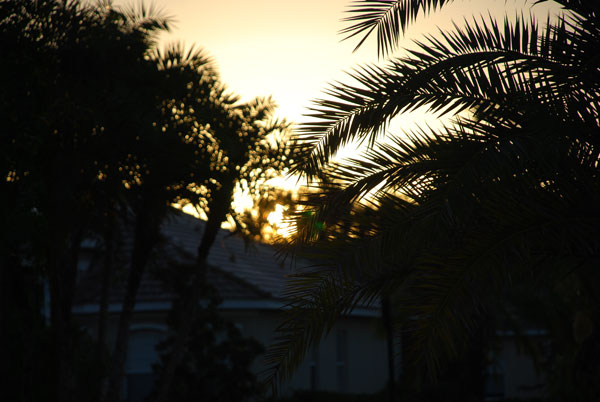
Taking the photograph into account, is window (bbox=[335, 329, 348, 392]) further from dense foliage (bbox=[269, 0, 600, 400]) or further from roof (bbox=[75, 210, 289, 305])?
dense foliage (bbox=[269, 0, 600, 400])

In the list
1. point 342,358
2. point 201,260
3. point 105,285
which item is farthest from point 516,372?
point 105,285

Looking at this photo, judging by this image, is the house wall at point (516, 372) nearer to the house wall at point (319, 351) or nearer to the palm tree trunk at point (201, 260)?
the house wall at point (319, 351)

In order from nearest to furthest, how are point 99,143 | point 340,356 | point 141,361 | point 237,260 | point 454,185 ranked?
point 454,185
point 99,143
point 141,361
point 340,356
point 237,260

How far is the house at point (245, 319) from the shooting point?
16.0 meters

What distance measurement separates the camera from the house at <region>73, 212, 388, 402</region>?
52.6 feet

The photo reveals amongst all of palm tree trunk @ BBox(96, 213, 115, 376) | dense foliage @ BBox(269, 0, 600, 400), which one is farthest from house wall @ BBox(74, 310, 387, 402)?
dense foliage @ BBox(269, 0, 600, 400)

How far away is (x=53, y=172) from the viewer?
10672 mm

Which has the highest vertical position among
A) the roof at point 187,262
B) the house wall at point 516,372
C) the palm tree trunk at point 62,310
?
the roof at point 187,262

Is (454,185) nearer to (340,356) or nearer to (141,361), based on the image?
(141,361)

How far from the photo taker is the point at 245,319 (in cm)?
1686

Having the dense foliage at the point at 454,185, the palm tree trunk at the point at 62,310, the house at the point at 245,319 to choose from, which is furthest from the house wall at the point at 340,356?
the dense foliage at the point at 454,185

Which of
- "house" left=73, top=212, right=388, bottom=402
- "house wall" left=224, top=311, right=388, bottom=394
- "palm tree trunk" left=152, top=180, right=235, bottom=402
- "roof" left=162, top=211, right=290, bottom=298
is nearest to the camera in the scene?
"palm tree trunk" left=152, top=180, right=235, bottom=402

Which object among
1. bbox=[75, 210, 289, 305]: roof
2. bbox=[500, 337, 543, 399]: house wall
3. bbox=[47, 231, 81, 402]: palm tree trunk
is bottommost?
bbox=[500, 337, 543, 399]: house wall

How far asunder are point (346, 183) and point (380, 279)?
110cm
